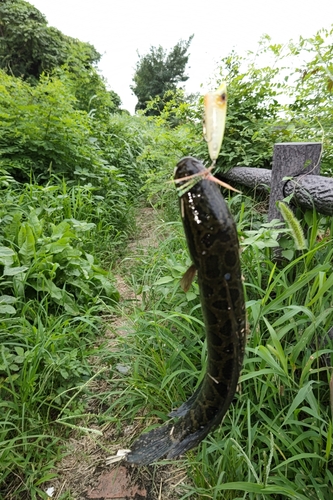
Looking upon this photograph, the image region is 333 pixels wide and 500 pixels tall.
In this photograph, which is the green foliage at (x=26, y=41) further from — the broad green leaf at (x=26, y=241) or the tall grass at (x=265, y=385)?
the tall grass at (x=265, y=385)

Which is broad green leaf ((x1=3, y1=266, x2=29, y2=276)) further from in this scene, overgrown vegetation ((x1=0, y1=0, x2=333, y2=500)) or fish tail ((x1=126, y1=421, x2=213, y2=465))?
fish tail ((x1=126, y1=421, x2=213, y2=465))

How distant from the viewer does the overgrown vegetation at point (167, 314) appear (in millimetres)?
1197

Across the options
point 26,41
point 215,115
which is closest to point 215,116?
point 215,115

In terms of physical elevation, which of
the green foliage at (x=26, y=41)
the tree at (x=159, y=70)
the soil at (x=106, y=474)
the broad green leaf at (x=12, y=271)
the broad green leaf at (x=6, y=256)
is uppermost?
the tree at (x=159, y=70)

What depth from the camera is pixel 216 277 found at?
0.60m

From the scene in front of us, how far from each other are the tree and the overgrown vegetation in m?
27.1

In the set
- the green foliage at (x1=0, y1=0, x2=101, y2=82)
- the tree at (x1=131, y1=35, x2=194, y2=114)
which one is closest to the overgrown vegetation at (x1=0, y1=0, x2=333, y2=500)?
the green foliage at (x1=0, y1=0, x2=101, y2=82)

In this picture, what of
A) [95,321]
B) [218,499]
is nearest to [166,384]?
[218,499]

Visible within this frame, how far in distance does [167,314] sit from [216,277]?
4.06 ft

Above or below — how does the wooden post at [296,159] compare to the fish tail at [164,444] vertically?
above

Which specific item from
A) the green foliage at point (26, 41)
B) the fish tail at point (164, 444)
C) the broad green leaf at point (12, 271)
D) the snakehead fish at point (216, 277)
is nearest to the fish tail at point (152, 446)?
the fish tail at point (164, 444)

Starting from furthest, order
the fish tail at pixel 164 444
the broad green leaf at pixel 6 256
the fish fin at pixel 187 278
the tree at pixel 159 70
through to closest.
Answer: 1. the tree at pixel 159 70
2. the broad green leaf at pixel 6 256
3. the fish tail at pixel 164 444
4. the fish fin at pixel 187 278

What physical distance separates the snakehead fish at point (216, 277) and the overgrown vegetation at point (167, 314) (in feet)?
1.31

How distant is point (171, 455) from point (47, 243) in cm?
184
